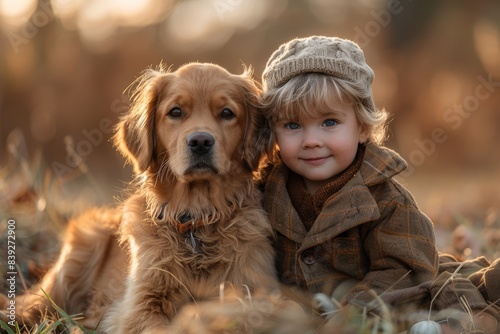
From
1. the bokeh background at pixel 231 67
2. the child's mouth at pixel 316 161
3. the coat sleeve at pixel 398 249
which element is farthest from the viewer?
the bokeh background at pixel 231 67

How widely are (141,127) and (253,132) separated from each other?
0.64 meters

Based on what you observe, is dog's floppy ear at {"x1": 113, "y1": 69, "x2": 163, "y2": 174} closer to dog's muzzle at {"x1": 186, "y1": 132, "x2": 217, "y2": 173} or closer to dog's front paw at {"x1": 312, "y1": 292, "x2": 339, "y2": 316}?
dog's muzzle at {"x1": 186, "y1": 132, "x2": 217, "y2": 173}

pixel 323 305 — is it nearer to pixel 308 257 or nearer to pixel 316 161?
pixel 308 257

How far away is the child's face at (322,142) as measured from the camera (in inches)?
128

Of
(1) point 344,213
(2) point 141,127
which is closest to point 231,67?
(2) point 141,127

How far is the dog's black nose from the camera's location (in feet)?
10.2

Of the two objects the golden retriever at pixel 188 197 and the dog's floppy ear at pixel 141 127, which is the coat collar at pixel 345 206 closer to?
the golden retriever at pixel 188 197

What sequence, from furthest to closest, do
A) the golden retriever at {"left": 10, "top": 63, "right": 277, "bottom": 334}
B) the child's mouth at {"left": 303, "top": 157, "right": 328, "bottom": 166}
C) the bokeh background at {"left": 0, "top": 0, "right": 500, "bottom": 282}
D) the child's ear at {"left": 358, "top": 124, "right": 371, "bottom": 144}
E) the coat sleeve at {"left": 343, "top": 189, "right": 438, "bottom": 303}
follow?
the bokeh background at {"left": 0, "top": 0, "right": 500, "bottom": 282} → the child's ear at {"left": 358, "top": 124, "right": 371, "bottom": 144} → the child's mouth at {"left": 303, "top": 157, "right": 328, "bottom": 166} → the golden retriever at {"left": 10, "top": 63, "right": 277, "bottom": 334} → the coat sleeve at {"left": 343, "top": 189, "right": 438, "bottom": 303}

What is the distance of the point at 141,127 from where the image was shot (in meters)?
3.50

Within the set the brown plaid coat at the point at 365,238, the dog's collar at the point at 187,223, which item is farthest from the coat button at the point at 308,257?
the dog's collar at the point at 187,223

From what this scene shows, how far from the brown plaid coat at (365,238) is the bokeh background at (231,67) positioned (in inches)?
144

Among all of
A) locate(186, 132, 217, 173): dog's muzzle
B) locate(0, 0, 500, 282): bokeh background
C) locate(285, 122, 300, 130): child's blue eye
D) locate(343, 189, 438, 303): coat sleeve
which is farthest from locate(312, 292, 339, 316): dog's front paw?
locate(0, 0, 500, 282): bokeh background

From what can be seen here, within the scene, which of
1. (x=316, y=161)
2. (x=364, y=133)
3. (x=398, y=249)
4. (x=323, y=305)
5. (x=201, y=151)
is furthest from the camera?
(x=364, y=133)

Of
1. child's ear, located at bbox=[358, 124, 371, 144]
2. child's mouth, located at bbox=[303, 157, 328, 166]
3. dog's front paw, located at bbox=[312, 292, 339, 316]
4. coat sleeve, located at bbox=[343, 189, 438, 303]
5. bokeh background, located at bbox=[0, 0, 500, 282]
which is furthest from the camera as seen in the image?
bokeh background, located at bbox=[0, 0, 500, 282]
